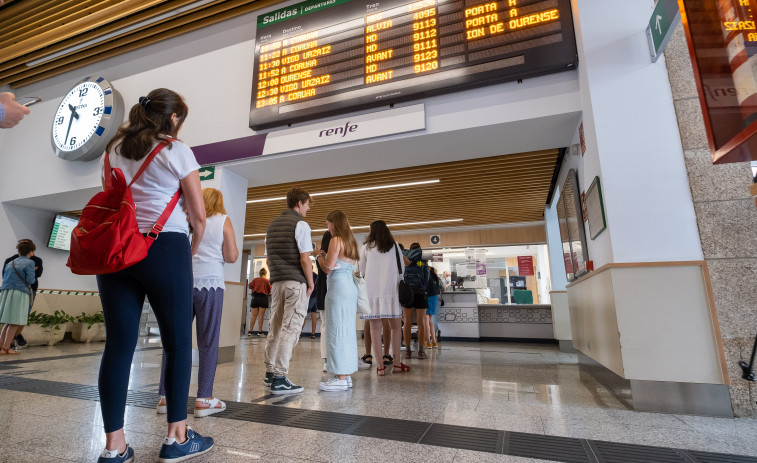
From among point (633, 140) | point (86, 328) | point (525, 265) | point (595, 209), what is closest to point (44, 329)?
point (86, 328)

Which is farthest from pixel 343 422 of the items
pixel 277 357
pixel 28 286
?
pixel 28 286

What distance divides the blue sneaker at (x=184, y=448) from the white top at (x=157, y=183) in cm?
79

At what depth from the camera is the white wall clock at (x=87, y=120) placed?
5059mm

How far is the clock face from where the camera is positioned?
5191mm

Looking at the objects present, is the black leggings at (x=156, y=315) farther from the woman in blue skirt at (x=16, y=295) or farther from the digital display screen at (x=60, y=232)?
the digital display screen at (x=60, y=232)

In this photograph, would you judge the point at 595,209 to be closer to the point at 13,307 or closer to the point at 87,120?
the point at 87,120

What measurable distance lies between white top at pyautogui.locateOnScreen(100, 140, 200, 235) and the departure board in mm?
2613

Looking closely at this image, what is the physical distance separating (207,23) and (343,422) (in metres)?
5.24

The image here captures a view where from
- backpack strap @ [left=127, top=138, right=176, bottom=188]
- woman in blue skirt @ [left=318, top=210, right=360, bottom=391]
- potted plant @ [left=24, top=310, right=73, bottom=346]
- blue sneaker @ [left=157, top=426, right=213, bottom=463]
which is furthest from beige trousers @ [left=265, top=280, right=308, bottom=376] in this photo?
potted plant @ [left=24, top=310, right=73, bottom=346]

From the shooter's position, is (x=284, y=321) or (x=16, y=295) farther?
(x=16, y=295)

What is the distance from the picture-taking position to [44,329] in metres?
5.96

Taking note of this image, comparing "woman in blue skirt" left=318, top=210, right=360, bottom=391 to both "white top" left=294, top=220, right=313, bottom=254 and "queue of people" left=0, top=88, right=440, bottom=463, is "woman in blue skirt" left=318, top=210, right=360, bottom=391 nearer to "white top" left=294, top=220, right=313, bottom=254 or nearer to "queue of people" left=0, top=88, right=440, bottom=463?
"queue of people" left=0, top=88, right=440, bottom=463

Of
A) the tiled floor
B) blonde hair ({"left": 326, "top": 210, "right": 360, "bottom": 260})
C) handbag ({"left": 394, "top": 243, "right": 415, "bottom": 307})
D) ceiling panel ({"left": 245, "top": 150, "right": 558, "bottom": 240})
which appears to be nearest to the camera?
the tiled floor

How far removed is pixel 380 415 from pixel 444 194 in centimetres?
526
